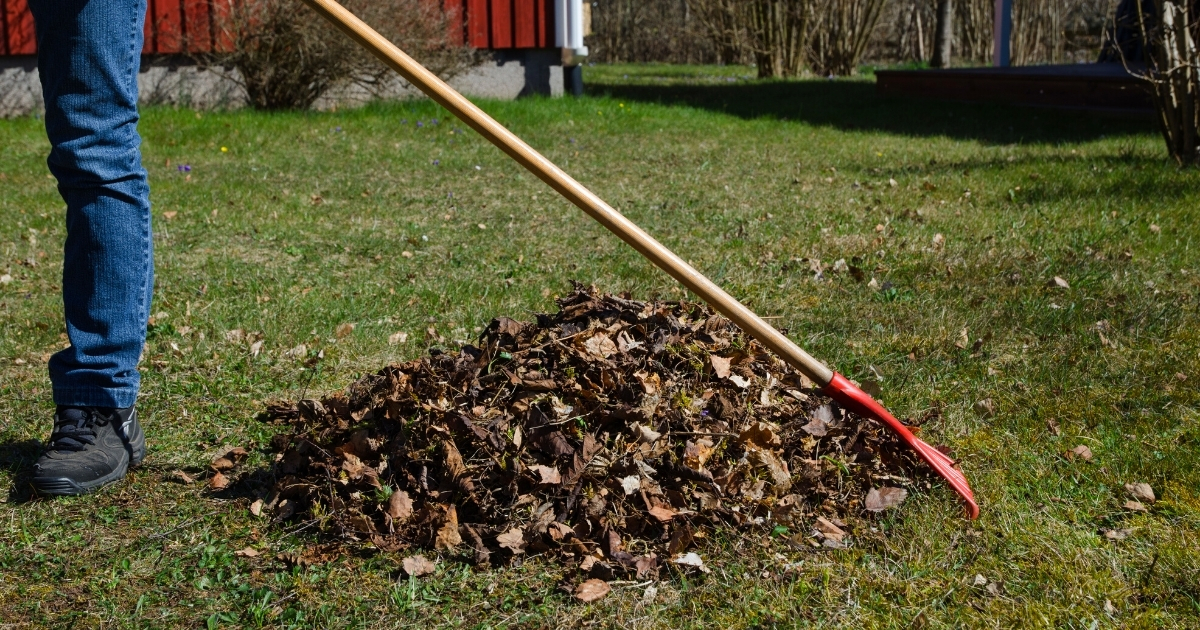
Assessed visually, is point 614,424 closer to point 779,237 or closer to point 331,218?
point 779,237

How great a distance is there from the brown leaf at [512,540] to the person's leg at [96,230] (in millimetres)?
1103

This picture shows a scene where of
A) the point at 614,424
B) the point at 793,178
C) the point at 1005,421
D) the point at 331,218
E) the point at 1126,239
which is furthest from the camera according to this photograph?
the point at 793,178

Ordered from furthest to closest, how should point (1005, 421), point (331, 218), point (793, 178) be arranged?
point (793, 178)
point (331, 218)
point (1005, 421)

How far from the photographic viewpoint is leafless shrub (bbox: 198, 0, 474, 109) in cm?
995

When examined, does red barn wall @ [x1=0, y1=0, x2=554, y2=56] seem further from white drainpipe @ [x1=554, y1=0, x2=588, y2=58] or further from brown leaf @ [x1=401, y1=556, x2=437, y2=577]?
brown leaf @ [x1=401, y1=556, x2=437, y2=577]

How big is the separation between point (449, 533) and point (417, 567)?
0.41 feet

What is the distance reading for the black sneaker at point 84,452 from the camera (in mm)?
2771

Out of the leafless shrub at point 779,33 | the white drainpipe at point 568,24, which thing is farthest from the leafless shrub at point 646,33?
the white drainpipe at point 568,24

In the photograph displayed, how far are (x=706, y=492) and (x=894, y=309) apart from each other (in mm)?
2098

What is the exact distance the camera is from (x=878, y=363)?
379 cm

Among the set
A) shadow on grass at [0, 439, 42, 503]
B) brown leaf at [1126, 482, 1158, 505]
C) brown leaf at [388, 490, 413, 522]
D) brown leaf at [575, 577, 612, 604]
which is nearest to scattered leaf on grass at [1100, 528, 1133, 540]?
brown leaf at [1126, 482, 1158, 505]

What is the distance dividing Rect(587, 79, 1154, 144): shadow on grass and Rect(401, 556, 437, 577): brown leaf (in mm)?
7973

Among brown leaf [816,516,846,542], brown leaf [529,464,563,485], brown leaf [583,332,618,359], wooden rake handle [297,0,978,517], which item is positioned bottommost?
brown leaf [816,516,846,542]

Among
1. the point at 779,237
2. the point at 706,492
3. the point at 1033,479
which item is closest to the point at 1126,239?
the point at 779,237
